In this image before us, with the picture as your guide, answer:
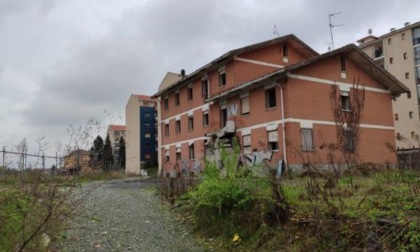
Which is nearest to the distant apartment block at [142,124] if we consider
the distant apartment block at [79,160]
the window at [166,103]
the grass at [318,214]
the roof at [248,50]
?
the window at [166,103]

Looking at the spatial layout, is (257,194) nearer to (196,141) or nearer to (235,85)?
(235,85)

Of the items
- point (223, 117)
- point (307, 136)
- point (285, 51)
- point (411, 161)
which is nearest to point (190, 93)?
point (223, 117)

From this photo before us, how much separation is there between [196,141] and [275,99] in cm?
1035

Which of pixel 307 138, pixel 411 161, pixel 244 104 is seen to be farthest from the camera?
pixel 244 104

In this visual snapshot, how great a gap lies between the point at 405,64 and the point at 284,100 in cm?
3794

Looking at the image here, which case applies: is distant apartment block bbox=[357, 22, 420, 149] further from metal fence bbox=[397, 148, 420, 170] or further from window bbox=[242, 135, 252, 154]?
metal fence bbox=[397, 148, 420, 170]

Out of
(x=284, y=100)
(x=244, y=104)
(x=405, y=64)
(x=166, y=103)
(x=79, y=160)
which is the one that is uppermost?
(x=405, y=64)

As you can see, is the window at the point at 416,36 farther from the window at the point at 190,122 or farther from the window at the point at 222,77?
the window at the point at 190,122

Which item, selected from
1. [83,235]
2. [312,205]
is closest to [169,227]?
[83,235]

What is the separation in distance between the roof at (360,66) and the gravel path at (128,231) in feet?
43.4

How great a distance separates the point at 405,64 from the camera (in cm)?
5344

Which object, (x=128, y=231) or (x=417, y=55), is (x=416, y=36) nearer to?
(x=417, y=55)

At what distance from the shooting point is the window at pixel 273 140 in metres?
23.6

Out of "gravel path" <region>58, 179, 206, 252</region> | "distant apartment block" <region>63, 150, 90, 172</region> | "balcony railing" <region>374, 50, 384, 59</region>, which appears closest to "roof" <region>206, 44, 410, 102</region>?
"gravel path" <region>58, 179, 206, 252</region>
